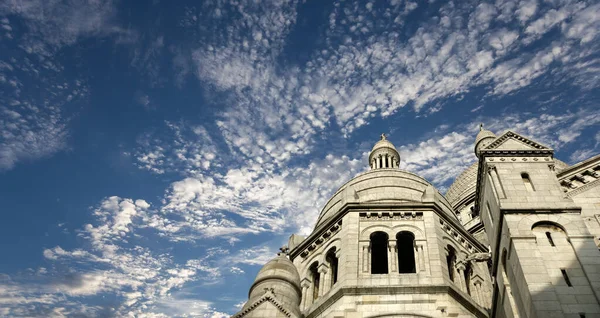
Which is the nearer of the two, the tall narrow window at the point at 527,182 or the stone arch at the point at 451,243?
the tall narrow window at the point at 527,182

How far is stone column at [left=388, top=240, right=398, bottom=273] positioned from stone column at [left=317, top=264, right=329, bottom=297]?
3.06m

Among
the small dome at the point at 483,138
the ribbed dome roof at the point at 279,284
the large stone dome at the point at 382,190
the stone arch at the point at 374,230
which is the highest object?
the small dome at the point at 483,138

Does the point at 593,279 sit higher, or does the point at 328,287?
the point at 328,287

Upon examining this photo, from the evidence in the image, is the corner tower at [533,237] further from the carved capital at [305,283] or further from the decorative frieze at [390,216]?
the carved capital at [305,283]

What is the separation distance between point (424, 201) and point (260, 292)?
405 inches

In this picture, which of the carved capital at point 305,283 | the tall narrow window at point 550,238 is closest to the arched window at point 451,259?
the carved capital at point 305,283

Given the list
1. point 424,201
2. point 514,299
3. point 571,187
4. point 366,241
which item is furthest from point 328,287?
point 571,187

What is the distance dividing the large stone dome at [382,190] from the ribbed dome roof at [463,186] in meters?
15.5

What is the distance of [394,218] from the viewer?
24453mm

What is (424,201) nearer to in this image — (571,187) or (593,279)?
(571,187)

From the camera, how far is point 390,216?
24.5 m

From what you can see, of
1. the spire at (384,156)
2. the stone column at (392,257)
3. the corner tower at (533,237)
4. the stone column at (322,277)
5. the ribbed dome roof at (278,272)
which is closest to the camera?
Result: the corner tower at (533,237)

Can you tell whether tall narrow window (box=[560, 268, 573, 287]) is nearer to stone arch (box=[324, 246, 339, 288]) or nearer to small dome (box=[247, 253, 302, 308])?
small dome (box=[247, 253, 302, 308])

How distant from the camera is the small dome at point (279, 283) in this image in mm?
18625
